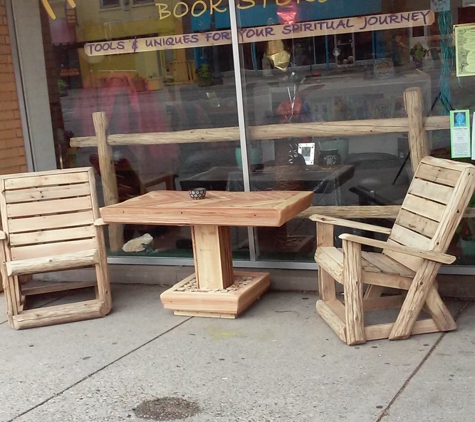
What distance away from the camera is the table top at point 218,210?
182 inches

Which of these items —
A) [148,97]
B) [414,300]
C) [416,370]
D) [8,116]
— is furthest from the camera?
[8,116]

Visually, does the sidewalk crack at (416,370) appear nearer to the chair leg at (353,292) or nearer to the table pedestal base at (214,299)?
the chair leg at (353,292)

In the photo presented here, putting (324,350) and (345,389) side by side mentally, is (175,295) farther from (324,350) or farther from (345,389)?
Result: (345,389)

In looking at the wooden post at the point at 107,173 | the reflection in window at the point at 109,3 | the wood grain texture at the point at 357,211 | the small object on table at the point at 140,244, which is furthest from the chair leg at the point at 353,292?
the reflection in window at the point at 109,3

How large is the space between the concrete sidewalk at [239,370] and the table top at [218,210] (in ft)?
2.32

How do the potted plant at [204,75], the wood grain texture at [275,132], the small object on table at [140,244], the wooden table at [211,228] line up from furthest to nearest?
the small object on table at [140,244], the potted plant at [204,75], the wood grain texture at [275,132], the wooden table at [211,228]

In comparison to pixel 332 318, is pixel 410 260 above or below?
above

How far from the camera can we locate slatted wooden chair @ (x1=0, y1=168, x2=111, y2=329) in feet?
17.2

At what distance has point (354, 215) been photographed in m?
5.44

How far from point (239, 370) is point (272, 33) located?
→ 8.31 ft

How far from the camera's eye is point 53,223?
5512 millimetres

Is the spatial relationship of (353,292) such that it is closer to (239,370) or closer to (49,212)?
(239,370)

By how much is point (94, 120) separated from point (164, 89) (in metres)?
0.71

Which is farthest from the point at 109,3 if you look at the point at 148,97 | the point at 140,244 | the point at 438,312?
the point at 438,312
